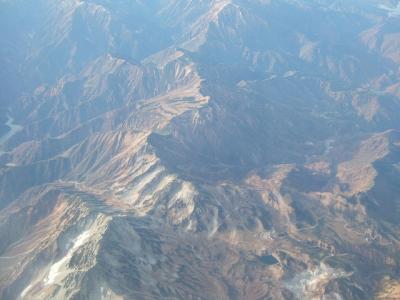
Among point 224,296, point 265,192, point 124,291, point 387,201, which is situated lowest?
point 387,201

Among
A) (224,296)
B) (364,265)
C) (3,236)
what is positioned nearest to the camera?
(224,296)

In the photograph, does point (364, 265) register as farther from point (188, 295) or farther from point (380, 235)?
point (188, 295)

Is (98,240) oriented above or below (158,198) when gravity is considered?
above

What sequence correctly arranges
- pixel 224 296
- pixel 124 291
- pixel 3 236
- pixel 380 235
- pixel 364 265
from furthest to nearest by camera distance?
pixel 3 236 → pixel 380 235 → pixel 364 265 → pixel 224 296 → pixel 124 291

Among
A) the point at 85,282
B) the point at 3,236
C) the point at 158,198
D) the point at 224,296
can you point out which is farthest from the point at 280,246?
the point at 3,236

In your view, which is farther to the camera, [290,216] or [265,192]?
[265,192]

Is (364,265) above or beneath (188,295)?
beneath

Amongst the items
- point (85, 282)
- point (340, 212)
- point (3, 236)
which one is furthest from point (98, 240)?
point (340, 212)

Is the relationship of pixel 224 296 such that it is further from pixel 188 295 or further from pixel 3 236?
pixel 3 236

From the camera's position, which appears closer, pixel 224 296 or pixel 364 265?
pixel 224 296
